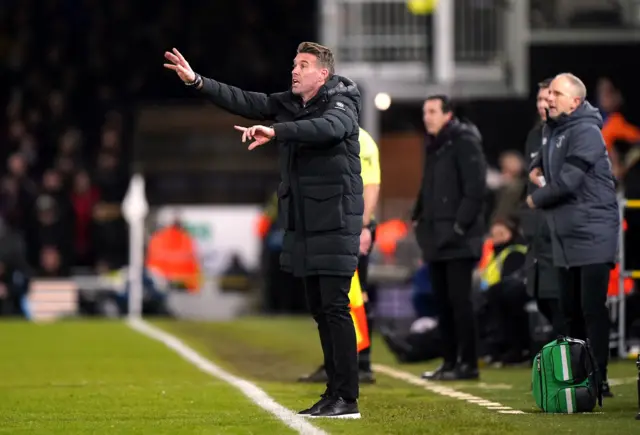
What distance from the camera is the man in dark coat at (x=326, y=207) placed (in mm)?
8430

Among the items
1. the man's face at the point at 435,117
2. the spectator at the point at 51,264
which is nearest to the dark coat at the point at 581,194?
the man's face at the point at 435,117

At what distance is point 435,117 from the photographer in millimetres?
11828

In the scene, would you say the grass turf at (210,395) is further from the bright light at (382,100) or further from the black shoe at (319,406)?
the bright light at (382,100)

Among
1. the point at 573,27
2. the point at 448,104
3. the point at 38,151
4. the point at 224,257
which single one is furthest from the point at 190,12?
the point at 448,104

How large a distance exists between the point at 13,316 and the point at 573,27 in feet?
28.6

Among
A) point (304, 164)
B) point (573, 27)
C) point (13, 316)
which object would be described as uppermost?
point (573, 27)

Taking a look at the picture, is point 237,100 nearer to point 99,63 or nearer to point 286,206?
point 286,206

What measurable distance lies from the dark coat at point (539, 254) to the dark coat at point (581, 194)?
49 centimetres

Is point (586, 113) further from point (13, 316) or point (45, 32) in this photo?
point (45, 32)

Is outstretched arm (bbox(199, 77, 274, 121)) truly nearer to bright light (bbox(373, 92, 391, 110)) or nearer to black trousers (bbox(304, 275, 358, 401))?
black trousers (bbox(304, 275, 358, 401))

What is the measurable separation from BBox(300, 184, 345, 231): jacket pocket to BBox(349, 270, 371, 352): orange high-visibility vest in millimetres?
2684

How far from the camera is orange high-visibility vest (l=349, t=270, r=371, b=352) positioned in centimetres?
1115

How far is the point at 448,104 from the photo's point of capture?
468 inches

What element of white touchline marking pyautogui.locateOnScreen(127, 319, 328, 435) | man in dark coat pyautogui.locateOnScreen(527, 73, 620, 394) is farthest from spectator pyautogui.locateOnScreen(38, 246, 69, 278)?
man in dark coat pyautogui.locateOnScreen(527, 73, 620, 394)
